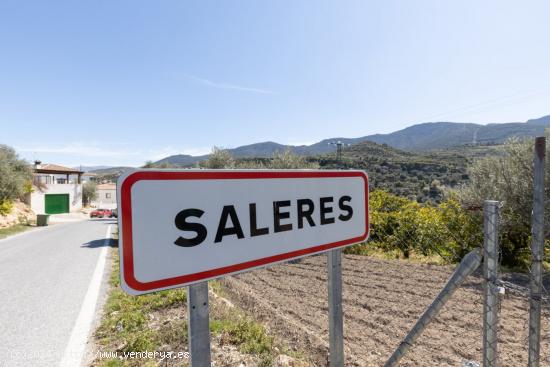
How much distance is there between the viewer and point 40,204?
3441cm

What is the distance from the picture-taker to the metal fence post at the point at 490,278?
1860 millimetres

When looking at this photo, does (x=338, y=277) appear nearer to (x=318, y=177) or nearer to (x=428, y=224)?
(x=318, y=177)

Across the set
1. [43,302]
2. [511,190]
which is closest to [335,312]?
[43,302]

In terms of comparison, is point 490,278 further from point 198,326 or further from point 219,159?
point 219,159

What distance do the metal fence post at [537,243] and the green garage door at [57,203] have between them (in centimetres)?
4679

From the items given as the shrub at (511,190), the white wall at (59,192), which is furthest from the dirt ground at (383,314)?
the white wall at (59,192)

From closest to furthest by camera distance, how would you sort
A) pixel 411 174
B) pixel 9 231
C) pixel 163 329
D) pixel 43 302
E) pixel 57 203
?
pixel 163 329
pixel 43 302
pixel 9 231
pixel 57 203
pixel 411 174

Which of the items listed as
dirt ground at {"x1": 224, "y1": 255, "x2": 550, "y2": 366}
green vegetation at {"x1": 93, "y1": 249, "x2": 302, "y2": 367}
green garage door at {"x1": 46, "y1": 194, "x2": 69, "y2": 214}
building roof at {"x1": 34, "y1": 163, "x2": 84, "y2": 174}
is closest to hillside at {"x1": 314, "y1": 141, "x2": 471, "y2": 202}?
dirt ground at {"x1": 224, "y1": 255, "x2": 550, "y2": 366}

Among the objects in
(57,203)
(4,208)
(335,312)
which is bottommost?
(57,203)

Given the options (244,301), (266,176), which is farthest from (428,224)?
(266,176)

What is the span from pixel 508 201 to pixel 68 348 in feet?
30.6

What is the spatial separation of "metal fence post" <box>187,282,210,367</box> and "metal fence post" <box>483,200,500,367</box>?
1693 millimetres

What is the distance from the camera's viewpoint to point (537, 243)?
182 centimetres

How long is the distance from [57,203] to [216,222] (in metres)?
48.0
